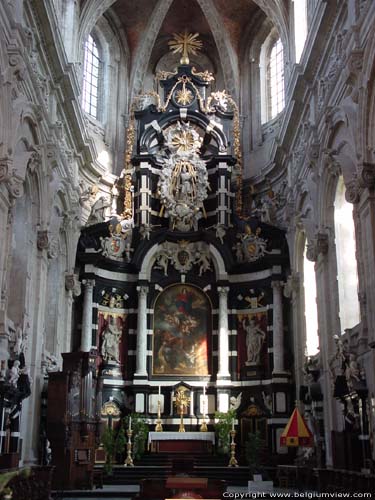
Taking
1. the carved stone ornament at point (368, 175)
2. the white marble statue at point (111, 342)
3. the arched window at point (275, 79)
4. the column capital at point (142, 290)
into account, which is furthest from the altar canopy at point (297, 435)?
the arched window at point (275, 79)

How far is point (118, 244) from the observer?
2639cm

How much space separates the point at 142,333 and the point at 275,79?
12217 mm

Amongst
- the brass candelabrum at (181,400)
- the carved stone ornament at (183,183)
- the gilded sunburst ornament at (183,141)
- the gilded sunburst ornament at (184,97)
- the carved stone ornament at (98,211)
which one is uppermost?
the gilded sunburst ornament at (184,97)

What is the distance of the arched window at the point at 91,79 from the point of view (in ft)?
96.9

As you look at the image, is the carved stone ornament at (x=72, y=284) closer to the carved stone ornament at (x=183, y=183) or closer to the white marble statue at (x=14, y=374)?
the carved stone ornament at (x=183, y=183)

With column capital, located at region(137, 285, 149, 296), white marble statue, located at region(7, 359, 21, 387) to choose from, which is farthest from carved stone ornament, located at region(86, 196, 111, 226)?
white marble statue, located at region(7, 359, 21, 387)

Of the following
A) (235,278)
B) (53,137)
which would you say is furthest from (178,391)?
(53,137)

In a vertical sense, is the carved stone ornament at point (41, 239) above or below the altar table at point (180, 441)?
above

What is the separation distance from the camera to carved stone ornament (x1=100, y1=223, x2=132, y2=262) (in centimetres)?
2609

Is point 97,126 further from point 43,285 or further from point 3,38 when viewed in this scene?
point 3,38

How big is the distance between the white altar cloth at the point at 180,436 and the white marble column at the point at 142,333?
2227 mm

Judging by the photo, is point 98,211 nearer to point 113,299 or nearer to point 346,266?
point 113,299

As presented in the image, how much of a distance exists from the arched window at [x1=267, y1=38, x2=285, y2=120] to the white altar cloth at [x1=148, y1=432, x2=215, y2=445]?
44.0 feet

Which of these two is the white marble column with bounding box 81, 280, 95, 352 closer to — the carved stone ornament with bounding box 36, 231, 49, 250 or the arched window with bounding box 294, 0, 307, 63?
the carved stone ornament with bounding box 36, 231, 49, 250
